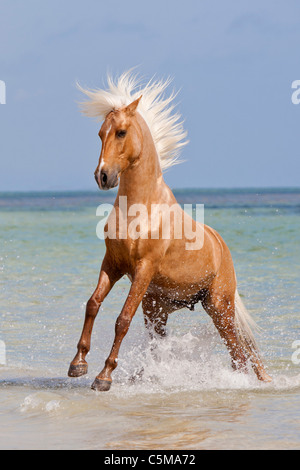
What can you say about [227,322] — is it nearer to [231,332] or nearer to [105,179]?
[231,332]

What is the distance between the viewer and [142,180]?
4938mm

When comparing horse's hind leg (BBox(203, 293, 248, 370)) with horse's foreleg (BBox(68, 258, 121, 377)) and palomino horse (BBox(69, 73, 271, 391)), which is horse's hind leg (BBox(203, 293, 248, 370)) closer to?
palomino horse (BBox(69, 73, 271, 391))

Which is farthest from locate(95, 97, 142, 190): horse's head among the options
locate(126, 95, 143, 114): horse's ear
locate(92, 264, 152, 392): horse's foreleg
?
locate(92, 264, 152, 392): horse's foreleg

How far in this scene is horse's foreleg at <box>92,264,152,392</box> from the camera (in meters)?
4.70

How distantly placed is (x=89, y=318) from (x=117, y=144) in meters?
1.12

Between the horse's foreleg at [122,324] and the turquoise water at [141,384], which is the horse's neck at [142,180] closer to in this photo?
the horse's foreleg at [122,324]

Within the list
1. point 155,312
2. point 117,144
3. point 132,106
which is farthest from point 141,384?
point 132,106

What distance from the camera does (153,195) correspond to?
4.98 m

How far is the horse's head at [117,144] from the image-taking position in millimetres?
4516

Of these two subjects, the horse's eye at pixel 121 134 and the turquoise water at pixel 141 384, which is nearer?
the turquoise water at pixel 141 384

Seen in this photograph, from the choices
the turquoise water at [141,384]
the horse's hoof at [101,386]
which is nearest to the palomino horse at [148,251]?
the horse's hoof at [101,386]

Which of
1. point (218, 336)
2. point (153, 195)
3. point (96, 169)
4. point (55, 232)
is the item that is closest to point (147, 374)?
point (218, 336)

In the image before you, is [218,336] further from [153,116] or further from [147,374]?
[153,116]
